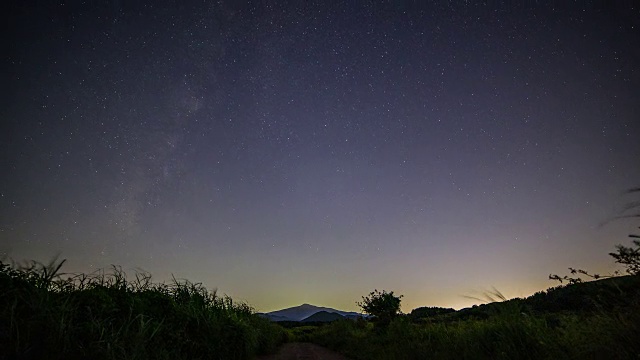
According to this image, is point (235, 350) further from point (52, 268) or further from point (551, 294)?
point (551, 294)

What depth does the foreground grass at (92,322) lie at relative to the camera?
13.2ft

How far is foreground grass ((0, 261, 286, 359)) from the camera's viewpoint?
402cm

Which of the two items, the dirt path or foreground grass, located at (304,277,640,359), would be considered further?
the dirt path

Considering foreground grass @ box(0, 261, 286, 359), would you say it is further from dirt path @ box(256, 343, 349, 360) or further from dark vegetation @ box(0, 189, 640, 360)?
dirt path @ box(256, 343, 349, 360)

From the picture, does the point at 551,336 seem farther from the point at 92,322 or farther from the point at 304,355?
the point at 304,355

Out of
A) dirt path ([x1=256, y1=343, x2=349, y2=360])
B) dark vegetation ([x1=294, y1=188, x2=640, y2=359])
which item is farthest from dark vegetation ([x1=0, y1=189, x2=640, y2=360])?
dirt path ([x1=256, y1=343, x2=349, y2=360])

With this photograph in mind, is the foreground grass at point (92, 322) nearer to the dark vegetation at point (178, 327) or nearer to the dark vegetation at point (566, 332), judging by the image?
the dark vegetation at point (178, 327)

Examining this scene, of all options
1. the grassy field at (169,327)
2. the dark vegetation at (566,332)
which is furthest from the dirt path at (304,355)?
the grassy field at (169,327)

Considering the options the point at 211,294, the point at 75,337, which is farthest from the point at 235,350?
the point at 75,337

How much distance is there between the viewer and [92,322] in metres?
4.72

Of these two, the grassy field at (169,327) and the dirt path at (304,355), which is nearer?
the grassy field at (169,327)

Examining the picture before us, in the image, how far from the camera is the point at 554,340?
15.2 feet

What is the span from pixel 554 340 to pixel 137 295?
26.5 ft

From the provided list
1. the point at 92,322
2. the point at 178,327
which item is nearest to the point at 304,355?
the point at 178,327
